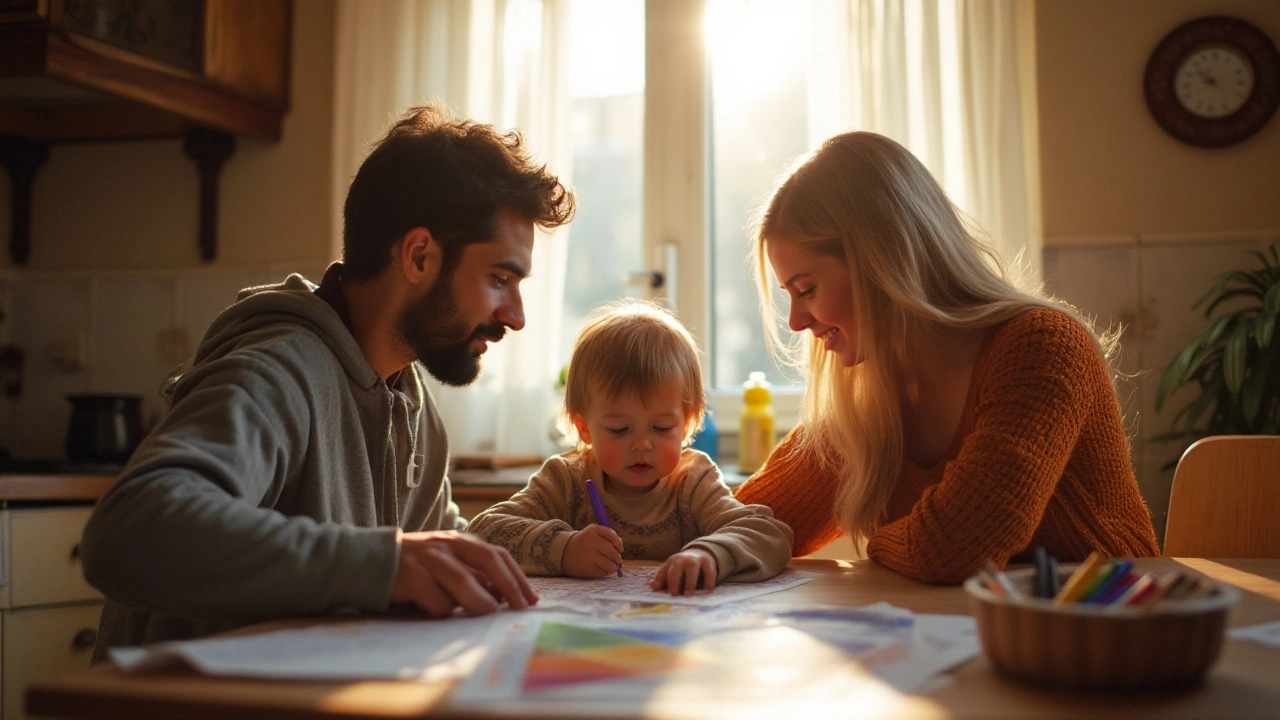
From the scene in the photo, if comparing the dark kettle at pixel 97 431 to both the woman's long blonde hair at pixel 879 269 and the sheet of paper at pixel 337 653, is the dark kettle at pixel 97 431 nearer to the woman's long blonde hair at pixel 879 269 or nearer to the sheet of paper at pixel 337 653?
the woman's long blonde hair at pixel 879 269

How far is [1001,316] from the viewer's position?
4.54 feet

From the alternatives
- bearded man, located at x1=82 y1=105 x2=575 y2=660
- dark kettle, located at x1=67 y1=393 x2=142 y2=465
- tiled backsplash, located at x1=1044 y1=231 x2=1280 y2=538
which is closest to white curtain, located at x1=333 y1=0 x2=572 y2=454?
dark kettle, located at x1=67 y1=393 x2=142 y2=465

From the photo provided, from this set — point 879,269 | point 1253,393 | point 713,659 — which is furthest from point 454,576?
point 1253,393

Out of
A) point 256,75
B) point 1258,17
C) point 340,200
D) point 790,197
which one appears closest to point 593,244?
point 340,200

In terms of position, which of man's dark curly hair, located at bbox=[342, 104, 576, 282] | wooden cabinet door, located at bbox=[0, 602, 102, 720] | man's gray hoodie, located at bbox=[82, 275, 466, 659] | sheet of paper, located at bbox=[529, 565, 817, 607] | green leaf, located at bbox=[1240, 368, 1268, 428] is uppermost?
man's dark curly hair, located at bbox=[342, 104, 576, 282]

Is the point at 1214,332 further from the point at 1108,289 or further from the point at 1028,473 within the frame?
the point at 1028,473

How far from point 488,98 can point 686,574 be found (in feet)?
7.42

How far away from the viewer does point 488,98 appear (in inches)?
120

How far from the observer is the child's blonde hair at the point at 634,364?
57.8 inches

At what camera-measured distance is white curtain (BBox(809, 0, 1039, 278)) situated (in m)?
2.70

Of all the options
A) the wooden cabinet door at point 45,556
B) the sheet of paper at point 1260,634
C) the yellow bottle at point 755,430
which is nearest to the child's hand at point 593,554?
Result: the sheet of paper at point 1260,634

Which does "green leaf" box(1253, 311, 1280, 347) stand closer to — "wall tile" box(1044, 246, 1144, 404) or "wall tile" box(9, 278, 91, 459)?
"wall tile" box(1044, 246, 1144, 404)

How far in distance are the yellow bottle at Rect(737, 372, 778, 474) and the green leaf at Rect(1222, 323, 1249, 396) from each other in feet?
3.38

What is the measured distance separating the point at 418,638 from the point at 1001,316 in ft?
2.99
